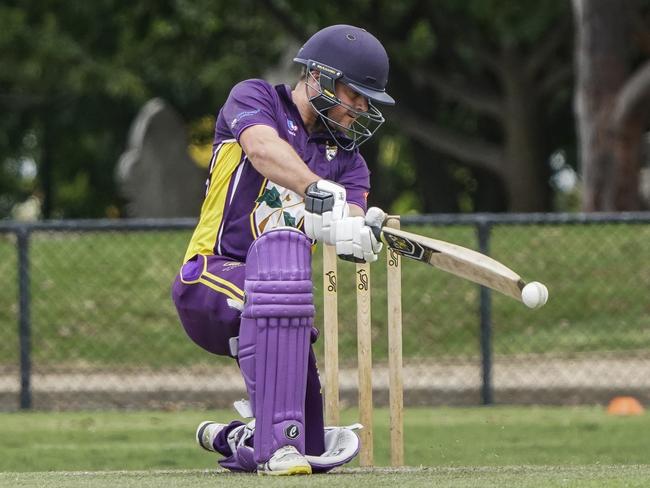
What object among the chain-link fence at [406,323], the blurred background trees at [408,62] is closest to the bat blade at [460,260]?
the chain-link fence at [406,323]

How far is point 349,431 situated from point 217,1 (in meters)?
20.4

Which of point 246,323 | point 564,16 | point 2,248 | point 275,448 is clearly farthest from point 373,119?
point 564,16

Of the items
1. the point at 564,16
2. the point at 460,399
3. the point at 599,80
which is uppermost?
the point at 564,16

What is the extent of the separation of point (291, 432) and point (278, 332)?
13.2 inches

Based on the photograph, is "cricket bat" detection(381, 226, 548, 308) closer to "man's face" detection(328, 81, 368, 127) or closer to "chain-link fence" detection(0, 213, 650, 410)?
"man's face" detection(328, 81, 368, 127)

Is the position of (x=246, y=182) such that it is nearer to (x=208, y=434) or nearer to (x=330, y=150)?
(x=330, y=150)

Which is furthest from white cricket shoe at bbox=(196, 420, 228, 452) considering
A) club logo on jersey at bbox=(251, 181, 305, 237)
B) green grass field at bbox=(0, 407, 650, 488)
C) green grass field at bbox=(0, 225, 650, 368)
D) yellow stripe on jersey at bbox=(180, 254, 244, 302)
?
green grass field at bbox=(0, 225, 650, 368)

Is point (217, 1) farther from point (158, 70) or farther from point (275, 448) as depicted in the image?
point (275, 448)

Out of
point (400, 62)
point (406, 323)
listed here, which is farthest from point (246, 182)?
point (400, 62)

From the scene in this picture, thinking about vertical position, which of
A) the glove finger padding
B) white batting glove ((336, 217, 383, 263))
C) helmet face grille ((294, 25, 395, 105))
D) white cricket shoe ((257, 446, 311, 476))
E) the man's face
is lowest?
white cricket shoe ((257, 446, 311, 476))

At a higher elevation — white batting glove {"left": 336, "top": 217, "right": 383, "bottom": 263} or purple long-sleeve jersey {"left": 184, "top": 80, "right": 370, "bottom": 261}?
purple long-sleeve jersey {"left": 184, "top": 80, "right": 370, "bottom": 261}

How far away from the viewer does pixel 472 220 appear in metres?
11.3

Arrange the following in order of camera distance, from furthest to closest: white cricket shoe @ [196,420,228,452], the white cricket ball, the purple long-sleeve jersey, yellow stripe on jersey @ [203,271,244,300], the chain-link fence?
the chain-link fence, white cricket shoe @ [196,420,228,452], the purple long-sleeve jersey, yellow stripe on jersey @ [203,271,244,300], the white cricket ball

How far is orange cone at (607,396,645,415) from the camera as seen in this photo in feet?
34.7
